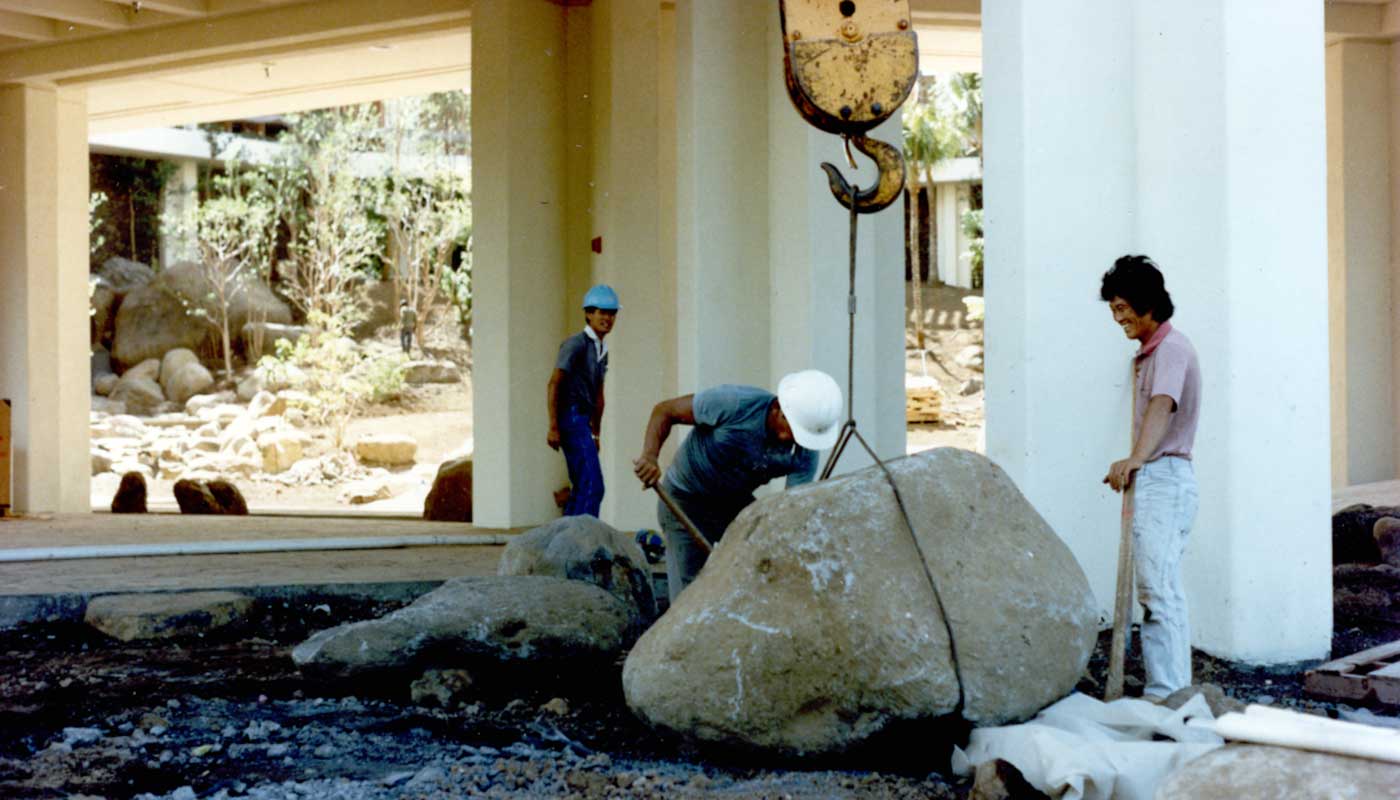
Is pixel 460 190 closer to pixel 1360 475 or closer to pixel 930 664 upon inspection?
pixel 1360 475

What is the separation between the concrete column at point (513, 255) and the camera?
11758 mm

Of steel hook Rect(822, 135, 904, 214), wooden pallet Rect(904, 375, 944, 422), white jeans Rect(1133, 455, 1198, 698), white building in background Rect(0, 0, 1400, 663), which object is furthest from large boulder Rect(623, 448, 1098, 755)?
wooden pallet Rect(904, 375, 944, 422)

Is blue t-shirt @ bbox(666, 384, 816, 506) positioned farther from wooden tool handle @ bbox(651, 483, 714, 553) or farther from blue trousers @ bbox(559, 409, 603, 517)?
blue trousers @ bbox(559, 409, 603, 517)

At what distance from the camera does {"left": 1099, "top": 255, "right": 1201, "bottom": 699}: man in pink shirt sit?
17.8 feet

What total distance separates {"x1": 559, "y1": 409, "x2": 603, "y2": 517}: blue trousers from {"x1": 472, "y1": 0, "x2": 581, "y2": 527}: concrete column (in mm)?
3029

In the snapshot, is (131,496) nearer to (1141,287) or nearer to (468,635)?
(468,635)

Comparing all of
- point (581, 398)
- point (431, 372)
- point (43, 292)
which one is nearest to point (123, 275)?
point (431, 372)

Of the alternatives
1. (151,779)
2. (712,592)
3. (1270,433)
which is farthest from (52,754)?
(1270,433)

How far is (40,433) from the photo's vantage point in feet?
47.1

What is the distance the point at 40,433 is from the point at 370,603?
778cm

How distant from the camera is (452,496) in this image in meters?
14.0

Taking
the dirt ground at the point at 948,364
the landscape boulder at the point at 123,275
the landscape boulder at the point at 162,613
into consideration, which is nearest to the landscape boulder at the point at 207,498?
the landscape boulder at the point at 162,613

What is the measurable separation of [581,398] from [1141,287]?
13.2 ft

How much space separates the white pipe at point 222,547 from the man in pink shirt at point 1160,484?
570 cm
